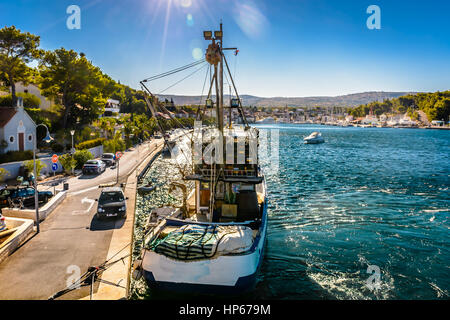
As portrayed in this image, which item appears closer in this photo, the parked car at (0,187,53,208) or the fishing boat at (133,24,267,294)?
the fishing boat at (133,24,267,294)

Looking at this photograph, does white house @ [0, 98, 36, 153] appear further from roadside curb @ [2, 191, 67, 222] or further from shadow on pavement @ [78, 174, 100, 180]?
roadside curb @ [2, 191, 67, 222]

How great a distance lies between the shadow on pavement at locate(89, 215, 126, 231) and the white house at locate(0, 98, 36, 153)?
71.0 ft

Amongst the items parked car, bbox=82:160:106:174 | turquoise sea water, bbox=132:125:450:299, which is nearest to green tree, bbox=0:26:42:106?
parked car, bbox=82:160:106:174

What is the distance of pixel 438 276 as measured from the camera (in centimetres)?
1672

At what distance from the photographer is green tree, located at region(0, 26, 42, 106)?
42.7 m

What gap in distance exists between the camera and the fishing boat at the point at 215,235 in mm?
12461

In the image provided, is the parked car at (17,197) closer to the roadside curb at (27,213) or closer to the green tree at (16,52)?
the roadside curb at (27,213)

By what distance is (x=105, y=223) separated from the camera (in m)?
20.4

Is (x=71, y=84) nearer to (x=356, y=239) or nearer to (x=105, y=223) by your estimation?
(x=105, y=223)

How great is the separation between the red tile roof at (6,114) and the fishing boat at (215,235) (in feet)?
85.6

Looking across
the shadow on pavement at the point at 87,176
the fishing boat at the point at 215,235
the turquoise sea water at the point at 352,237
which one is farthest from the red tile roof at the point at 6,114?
the fishing boat at the point at 215,235

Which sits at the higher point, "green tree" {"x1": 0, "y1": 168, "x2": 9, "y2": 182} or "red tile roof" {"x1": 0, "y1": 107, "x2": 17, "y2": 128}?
"red tile roof" {"x1": 0, "y1": 107, "x2": 17, "y2": 128}
